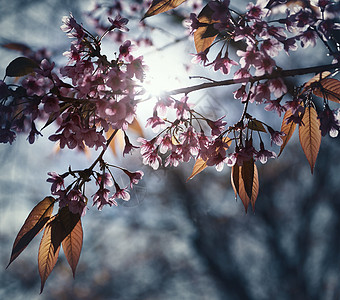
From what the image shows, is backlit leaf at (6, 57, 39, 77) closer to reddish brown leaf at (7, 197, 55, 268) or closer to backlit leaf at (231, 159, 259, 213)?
reddish brown leaf at (7, 197, 55, 268)

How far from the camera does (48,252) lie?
41 centimetres

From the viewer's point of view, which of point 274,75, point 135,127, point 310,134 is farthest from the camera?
point 135,127

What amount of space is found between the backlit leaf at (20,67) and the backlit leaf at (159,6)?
0.45ft

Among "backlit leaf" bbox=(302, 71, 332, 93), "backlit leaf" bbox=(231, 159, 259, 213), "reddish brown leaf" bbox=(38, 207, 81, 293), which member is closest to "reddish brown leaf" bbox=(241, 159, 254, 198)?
"backlit leaf" bbox=(231, 159, 259, 213)

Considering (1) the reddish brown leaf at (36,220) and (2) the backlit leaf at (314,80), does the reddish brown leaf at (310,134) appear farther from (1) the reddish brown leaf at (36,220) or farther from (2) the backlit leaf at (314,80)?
(1) the reddish brown leaf at (36,220)

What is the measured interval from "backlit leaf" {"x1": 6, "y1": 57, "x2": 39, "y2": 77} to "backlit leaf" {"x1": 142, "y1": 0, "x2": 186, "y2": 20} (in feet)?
0.45

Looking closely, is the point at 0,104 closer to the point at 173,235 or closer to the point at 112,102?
the point at 112,102

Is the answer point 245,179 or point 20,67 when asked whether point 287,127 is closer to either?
point 245,179

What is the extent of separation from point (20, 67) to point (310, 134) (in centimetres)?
37

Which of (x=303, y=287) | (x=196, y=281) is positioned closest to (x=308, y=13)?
(x=196, y=281)

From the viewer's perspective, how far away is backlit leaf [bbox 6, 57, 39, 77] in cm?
35

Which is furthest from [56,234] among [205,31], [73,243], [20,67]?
[205,31]

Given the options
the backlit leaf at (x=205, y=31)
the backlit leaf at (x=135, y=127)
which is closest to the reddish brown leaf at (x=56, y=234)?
the backlit leaf at (x=135, y=127)

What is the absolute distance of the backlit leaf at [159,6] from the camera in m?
0.37
